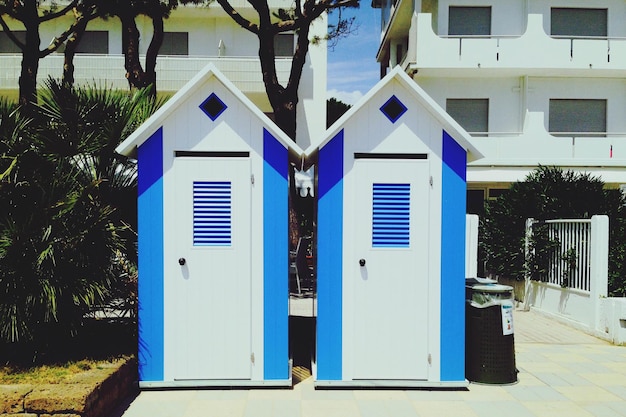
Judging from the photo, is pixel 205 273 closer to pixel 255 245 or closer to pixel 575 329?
pixel 255 245

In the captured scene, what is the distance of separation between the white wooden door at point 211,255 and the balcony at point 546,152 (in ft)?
52.4

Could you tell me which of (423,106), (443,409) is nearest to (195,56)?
(423,106)

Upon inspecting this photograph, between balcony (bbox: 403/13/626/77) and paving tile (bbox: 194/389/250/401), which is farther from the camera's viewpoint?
balcony (bbox: 403/13/626/77)

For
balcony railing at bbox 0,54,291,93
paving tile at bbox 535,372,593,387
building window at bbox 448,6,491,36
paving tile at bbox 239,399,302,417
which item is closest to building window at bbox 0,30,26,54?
balcony railing at bbox 0,54,291,93

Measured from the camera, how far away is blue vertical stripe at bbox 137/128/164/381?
257 inches

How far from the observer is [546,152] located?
21500 mm

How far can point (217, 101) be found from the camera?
262 inches

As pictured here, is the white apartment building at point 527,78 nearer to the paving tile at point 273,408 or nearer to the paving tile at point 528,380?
the paving tile at point 528,380

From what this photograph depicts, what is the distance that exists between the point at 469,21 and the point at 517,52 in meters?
2.24

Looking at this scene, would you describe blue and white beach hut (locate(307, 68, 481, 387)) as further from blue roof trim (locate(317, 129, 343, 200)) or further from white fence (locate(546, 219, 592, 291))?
white fence (locate(546, 219, 592, 291))

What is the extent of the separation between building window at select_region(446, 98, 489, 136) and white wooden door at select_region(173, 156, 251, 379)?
17.3 metres

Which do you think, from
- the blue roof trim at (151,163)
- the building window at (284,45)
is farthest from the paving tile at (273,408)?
the building window at (284,45)

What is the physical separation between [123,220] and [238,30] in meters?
18.8

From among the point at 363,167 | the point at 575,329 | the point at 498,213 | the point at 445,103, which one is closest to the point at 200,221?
the point at 363,167
